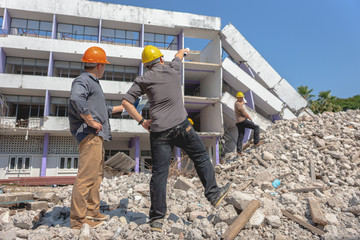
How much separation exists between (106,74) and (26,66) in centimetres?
581

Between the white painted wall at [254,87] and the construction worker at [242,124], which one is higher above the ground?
the white painted wall at [254,87]

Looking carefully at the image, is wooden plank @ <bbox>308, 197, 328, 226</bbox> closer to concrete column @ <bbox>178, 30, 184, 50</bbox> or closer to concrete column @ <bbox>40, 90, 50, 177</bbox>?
concrete column @ <bbox>40, 90, 50, 177</bbox>

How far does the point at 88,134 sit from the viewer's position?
9.11 feet

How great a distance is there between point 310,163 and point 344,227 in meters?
2.87

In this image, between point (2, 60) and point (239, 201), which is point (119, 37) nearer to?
point (2, 60)

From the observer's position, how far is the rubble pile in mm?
2629

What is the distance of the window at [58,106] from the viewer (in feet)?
61.0

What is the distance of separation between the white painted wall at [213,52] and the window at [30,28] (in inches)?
497

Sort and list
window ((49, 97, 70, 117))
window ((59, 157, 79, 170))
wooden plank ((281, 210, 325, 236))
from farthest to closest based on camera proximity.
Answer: window ((49, 97, 70, 117)) < window ((59, 157, 79, 170)) < wooden plank ((281, 210, 325, 236))

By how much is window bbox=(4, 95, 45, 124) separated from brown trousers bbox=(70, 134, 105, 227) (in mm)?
18399

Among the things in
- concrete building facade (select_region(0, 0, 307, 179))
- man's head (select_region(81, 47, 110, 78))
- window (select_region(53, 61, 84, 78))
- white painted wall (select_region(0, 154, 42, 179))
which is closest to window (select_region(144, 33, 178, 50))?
concrete building facade (select_region(0, 0, 307, 179))

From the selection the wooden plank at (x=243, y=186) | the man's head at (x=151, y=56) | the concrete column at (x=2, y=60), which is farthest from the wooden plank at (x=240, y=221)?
the concrete column at (x=2, y=60)

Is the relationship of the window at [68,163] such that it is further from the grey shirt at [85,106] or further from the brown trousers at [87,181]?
the grey shirt at [85,106]

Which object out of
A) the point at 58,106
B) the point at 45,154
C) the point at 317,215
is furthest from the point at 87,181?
the point at 58,106
